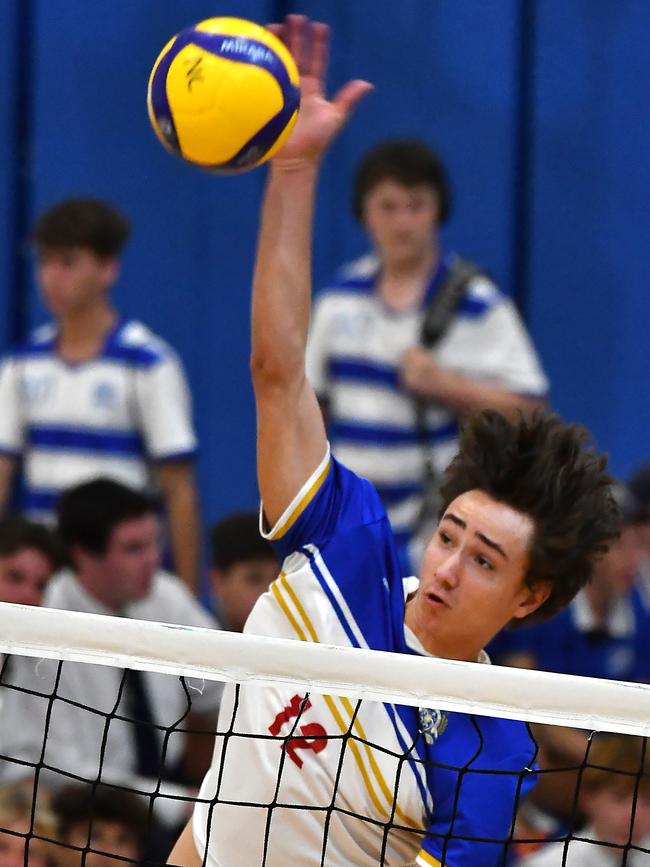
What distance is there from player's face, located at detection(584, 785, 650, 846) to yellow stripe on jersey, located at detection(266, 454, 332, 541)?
5.86 feet

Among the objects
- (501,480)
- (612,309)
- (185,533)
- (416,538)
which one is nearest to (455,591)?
(501,480)

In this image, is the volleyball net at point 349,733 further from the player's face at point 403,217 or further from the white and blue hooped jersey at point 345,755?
the player's face at point 403,217

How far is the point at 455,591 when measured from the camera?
2.87 meters

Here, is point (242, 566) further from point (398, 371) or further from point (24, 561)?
point (398, 371)

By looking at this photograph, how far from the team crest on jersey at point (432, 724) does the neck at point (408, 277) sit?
2654 millimetres

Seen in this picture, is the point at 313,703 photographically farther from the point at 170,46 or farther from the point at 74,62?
the point at 74,62

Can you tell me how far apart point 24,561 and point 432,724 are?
7.80 feet

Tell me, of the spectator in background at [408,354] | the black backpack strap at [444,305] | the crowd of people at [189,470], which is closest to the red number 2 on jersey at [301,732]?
the crowd of people at [189,470]

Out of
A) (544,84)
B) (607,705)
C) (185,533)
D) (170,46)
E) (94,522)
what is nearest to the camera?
(607,705)

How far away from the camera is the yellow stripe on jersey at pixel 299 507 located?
2.81 m

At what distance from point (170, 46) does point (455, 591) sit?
1.16m

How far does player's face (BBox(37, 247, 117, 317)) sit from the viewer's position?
5570mm

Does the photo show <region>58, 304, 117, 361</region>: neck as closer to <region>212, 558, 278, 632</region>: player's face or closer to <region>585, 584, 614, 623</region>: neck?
<region>212, 558, 278, 632</region>: player's face

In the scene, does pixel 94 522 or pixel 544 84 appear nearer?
pixel 94 522
